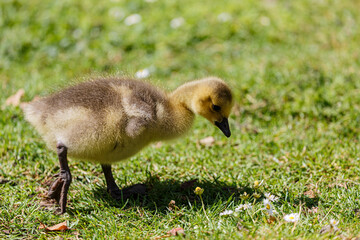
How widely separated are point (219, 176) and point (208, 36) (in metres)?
3.29

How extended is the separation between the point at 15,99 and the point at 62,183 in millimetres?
2012

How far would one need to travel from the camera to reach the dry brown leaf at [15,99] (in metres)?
4.96

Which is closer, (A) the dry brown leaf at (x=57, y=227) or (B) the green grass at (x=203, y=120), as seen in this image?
(A) the dry brown leaf at (x=57, y=227)

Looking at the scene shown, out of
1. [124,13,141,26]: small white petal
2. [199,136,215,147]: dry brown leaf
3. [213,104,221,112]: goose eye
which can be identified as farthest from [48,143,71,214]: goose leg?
[124,13,141,26]: small white petal

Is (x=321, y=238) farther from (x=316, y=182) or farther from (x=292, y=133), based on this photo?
(x=292, y=133)

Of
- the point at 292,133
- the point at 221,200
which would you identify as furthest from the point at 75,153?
the point at 292,133

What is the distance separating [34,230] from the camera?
311 centimetres

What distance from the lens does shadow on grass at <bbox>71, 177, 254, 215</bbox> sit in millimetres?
3381

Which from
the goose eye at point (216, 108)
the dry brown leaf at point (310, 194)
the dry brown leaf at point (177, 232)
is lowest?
the dry brown leaf at point (310, 194)

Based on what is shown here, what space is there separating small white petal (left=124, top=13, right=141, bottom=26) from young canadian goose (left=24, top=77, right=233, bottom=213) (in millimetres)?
3367

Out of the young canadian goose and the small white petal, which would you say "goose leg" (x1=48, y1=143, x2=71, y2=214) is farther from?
the small white petal

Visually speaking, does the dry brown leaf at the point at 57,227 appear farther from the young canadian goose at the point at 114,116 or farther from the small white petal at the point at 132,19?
Result: the small white petal at the point at 132,19

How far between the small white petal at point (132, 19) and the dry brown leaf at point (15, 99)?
2.12 meters

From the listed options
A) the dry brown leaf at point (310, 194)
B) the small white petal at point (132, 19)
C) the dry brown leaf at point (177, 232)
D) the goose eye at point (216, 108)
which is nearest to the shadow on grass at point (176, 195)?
the dry brown leaf at point (177, 232)
